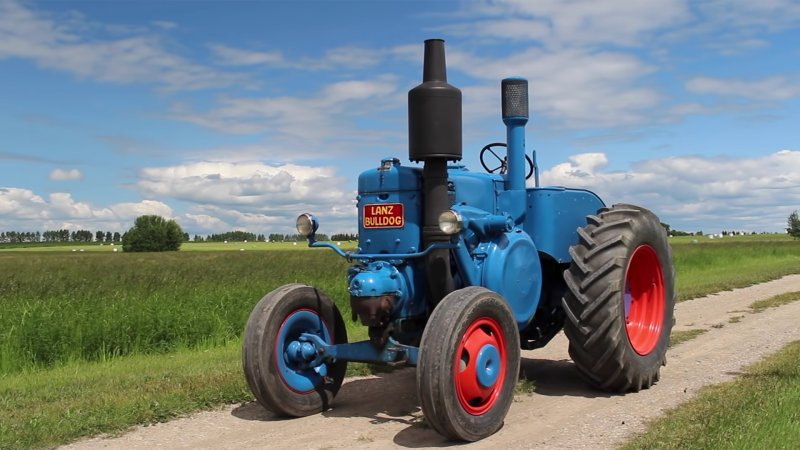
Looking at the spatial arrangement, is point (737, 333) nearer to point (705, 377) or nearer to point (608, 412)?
point (705, 377)

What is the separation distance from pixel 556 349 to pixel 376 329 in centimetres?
430

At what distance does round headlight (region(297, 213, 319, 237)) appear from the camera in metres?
6.52

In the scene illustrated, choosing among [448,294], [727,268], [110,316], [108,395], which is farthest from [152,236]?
[448,294]

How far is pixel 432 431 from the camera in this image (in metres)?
5.67

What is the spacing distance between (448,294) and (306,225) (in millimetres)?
1445

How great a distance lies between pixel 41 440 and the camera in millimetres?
5488

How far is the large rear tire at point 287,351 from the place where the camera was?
236 inches

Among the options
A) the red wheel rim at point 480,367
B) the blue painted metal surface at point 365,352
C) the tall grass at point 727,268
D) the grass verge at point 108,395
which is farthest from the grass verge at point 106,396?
the tall grass at point 727,268

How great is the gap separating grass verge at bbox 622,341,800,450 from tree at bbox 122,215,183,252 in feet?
237

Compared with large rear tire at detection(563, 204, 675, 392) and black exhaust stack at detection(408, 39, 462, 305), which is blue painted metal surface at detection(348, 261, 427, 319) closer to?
black exhaust stack at detection(408, 39, 462, 305)

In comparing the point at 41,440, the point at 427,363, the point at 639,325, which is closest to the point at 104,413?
the point at 41,440

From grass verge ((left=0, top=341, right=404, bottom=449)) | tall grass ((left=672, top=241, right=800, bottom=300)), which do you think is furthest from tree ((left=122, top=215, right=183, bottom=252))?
grass verge ((left=0, top=341, right=404, bottom=449))

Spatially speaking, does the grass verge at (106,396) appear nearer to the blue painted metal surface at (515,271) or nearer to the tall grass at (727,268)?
the blue painted metal surface at (515,271)

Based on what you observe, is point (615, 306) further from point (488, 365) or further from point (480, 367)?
point (480, 367)
